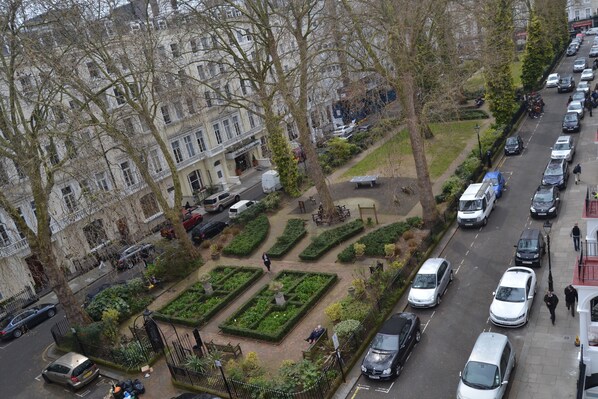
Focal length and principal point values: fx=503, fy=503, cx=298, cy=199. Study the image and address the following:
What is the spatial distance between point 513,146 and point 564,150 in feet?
17.1

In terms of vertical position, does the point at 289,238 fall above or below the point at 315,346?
above

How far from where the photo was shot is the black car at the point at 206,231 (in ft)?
129

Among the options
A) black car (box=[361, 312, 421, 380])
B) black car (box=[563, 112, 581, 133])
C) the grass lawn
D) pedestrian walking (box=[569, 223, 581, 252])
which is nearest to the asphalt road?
black car (box=[361, 312, 421, 380])

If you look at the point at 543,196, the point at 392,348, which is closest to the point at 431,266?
the point at 392,348

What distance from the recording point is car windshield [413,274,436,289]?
2421 cm

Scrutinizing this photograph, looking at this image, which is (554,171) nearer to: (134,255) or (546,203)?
(546,203)

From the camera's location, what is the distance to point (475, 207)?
31109mm

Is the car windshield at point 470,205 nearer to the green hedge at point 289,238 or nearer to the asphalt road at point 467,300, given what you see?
the asphalt road at point 467,300

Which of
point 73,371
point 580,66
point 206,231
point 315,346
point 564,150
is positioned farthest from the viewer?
point 580,66

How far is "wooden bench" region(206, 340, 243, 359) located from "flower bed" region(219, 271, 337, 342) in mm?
1422

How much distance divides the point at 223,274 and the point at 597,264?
2135 centimetres

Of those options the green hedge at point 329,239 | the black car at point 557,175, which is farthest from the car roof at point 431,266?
the black car at point 557,175

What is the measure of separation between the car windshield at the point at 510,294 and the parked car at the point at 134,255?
81.7ft

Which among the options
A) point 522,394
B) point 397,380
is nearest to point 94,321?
point 397,380
